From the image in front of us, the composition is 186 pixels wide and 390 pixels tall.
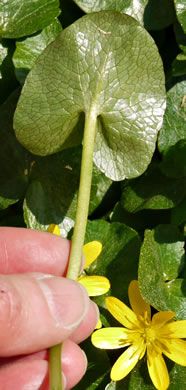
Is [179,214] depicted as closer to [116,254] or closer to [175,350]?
[116,254]

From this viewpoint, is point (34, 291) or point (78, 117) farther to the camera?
point (78, 117)

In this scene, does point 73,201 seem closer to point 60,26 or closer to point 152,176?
point 152,176

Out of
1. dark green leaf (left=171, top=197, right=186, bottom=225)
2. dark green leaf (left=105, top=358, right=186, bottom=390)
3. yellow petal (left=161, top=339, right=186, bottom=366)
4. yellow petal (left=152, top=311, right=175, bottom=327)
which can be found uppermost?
dark green leaf (left=171, top=197, right=186, bottom=225)

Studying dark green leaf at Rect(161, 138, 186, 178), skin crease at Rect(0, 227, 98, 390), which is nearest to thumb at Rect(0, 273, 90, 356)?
skin crease at Rect(0, 227, 98, 390)

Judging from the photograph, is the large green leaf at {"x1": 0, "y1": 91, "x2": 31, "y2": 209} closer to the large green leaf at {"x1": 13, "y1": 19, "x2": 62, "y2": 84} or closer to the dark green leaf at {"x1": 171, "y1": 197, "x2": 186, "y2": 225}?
the large green leaf at {"x1": 13, "y1": 19, "x2": 62, "y2": 84}

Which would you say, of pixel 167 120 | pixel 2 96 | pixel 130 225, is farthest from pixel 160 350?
pixel 2 96

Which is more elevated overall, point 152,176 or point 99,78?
point 99,78
